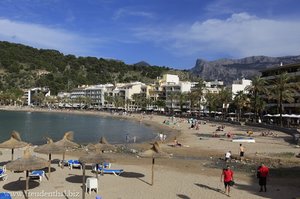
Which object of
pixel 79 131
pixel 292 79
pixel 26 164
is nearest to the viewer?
pixel 26 164

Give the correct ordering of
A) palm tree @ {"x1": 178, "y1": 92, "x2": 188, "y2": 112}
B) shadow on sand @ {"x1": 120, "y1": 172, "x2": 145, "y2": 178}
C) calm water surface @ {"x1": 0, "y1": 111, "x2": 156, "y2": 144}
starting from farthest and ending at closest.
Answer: palm tree @ {"x1": 178, "y1": 92, "x2": 188, "y2": 112} < calm water surface @ {"x1": 0, "y1": 111, "x2": 156, "y2": 144} < shadow on sand @ {"x1": 120, "y1": 172, "x2": 145, "y2": 178}

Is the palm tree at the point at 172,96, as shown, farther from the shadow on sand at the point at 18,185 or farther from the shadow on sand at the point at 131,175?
the shadow on sand at the point at 18,185

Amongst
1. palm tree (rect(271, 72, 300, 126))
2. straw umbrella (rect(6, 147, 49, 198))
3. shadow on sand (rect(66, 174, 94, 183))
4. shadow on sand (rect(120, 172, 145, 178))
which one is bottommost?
shadow on sand (rect(120, 172, 145, 178))

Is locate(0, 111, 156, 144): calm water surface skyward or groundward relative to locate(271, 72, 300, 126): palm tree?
groundward

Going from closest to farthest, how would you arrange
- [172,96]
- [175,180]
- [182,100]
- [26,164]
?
[26,164], [175,180], [182,100], [172,96]

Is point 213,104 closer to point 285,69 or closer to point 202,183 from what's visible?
point 285,69

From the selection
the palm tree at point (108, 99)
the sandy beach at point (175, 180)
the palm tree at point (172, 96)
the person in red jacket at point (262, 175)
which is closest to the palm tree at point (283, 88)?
the sandy beach at point (175, 180)

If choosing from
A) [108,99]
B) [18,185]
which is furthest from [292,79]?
[108,99]

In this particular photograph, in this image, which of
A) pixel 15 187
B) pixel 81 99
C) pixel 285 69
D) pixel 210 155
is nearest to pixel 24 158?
pixel 15 187

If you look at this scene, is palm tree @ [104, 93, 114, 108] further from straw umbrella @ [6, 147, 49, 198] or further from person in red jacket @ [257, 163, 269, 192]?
straw umbrella @ [6, 147, 49, 198]

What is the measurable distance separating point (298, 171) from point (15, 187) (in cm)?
1812

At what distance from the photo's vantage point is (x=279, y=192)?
19.2 meters

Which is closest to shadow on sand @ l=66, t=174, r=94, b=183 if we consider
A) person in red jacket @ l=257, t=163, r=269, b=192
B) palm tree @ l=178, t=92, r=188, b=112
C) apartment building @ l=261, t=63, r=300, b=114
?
person in red jacket @ l=257, t=163, r=269, b=192

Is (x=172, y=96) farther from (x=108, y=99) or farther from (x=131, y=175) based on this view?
(x=131, y=175)
